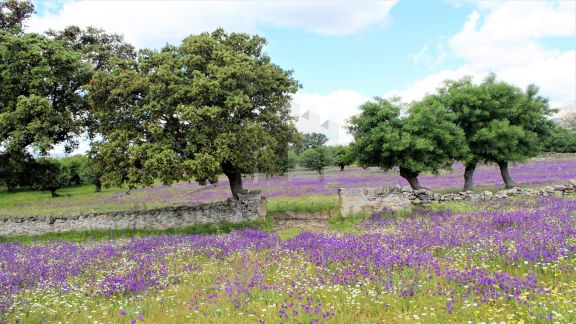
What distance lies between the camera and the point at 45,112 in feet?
63.9

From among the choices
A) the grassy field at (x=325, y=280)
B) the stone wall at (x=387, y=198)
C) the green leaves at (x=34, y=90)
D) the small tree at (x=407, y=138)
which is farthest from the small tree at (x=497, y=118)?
the green leaves at (x=34, y=90)

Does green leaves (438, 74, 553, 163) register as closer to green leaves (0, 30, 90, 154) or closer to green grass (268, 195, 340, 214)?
green grass (268, 195, 340, 214)

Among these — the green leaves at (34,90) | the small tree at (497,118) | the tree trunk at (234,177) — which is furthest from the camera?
the small tree at (497,118)

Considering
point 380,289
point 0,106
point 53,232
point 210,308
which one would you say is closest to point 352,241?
point 380,289

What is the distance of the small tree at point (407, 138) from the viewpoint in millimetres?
22359

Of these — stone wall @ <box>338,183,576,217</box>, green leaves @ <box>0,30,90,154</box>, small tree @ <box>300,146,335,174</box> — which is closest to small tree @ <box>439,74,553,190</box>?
stone wall @ <box>338,183,576,217</box>

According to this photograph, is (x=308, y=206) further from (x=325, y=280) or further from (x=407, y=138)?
(x=325, y=280)

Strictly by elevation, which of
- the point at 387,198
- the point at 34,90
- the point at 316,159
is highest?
the point at 34,90

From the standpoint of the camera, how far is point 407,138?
21828mm

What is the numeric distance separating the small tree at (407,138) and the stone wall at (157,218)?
728 cm

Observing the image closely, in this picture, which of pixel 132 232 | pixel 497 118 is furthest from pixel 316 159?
pixel 132 232

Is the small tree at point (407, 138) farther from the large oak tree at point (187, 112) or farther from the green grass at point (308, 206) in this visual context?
the large oak tree at point (187, 112)

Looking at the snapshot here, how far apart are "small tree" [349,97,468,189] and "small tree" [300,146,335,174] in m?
46.1

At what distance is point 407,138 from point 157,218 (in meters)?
14.5
